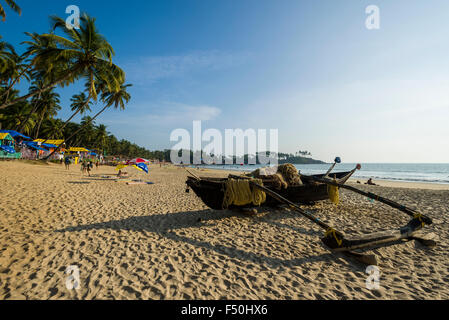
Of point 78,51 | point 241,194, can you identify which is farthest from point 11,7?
point 241,194

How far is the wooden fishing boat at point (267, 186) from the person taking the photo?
5625 millimetres

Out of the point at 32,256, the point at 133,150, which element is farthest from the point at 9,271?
the point at 133,150

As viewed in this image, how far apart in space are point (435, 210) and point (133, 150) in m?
91.2

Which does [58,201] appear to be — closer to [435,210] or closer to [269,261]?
[269,261]

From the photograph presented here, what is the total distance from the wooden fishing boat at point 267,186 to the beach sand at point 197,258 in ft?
2.17

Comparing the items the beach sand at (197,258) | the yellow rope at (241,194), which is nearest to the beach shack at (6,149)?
the beach sand at (197,258)

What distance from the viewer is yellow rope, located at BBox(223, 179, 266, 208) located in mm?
5551

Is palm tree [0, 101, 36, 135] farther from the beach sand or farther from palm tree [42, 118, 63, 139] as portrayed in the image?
the beach sand

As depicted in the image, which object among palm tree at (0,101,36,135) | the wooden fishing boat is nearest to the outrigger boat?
the wooden fishing boat

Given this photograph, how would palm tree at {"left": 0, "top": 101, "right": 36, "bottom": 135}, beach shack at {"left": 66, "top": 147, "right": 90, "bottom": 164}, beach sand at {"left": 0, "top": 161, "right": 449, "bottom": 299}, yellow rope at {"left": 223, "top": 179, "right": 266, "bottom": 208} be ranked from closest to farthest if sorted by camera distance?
beach sand at {"left": 0, "top": 161, "right": 449, "bottom": 299}, yellow rope at {"left": 223, "top": 179, "right": 266, "bottom": 208}, palm tree at {"left": 0, "top": 101, "right": 36, "bottom": 135}, beach shack at {"left": 66, "top": 147, "right": 90, "bottom": 164}

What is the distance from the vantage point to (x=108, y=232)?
16.3 feet

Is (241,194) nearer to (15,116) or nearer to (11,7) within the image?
(11,7)

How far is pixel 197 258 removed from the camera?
12.3ft

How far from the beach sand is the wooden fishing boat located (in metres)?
0.66
